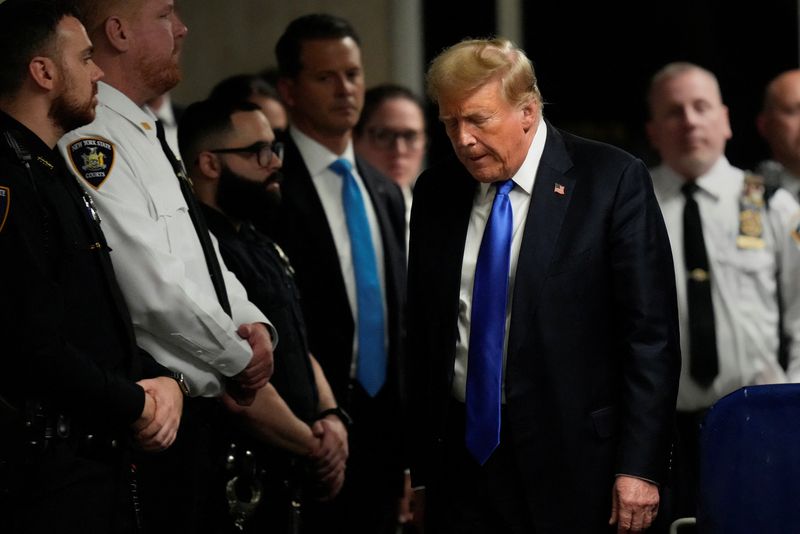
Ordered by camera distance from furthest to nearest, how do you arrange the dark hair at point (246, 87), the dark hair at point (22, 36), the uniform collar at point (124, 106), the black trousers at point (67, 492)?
the dark hair at point (246, 87) → the uniform collar at point (124, 106) → the dark hair at point (22, 36) → the black trousers at point (67, 492)

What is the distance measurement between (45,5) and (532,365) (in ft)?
4.02

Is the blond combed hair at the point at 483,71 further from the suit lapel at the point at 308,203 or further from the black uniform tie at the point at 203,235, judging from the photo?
the suit lapel at the point at 308,203

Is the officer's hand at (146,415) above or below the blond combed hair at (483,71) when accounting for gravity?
below

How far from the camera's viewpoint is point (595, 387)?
2.65 m

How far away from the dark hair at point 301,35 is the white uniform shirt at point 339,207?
0.25 metres

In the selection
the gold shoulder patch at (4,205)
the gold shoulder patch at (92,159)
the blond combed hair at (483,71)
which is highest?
the blond combed hair at (483,71)

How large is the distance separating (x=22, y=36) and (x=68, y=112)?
0.17 meters

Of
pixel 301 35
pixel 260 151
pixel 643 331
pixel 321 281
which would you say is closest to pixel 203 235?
pixel 260 151

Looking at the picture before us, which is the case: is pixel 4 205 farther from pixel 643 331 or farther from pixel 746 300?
pixel 746 300

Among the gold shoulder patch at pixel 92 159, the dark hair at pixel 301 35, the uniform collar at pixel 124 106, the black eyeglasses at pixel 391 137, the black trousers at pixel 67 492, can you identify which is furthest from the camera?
the black eyeglasses at pixel 391 137

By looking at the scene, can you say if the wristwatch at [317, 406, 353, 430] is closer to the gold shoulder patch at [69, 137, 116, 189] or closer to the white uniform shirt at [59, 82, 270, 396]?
the white uniform shirt at [59, 82, 270, 396]

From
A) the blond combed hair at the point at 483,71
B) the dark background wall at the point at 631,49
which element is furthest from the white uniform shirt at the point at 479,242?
the dark background wall at the point at 631,49

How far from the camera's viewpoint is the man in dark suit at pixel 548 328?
8.57 ft

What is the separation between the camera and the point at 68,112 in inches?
98.7
